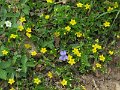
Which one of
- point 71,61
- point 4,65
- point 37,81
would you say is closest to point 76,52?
point 71,61

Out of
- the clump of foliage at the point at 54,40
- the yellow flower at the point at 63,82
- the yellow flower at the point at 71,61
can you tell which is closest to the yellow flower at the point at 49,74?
the clump of foliage at the point at 54,40

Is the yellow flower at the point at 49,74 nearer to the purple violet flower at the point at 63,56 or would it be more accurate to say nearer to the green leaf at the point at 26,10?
the purple violet flower at the point at 63,56

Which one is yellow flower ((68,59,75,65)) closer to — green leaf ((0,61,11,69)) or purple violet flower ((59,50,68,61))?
purple violet flower ((59,50,68,61))

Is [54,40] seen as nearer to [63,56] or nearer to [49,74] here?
[63,56]

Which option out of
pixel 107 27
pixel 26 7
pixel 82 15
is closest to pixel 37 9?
pixel 26 7

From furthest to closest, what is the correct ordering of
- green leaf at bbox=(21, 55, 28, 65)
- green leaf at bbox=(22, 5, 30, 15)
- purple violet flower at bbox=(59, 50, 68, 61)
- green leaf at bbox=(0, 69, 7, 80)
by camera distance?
green leaf at bbox=(22, 5, 30, 15), purple violet flower at bbox=(59, 50, 68, 61), green leaf at bbox=(21, 55, 28, 65), green leaf at bbox=(0, 69, 7, 80)

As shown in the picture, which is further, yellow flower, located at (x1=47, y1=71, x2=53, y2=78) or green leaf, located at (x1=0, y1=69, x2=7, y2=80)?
yellow flower, located at (x1=47, y1=71, x2=53, y2=78)

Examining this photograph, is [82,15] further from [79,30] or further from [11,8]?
[11,8]

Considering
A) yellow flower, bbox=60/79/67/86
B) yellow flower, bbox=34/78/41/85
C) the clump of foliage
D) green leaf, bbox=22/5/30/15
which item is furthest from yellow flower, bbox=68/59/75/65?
green leaf, bbox=22/5/30/15
